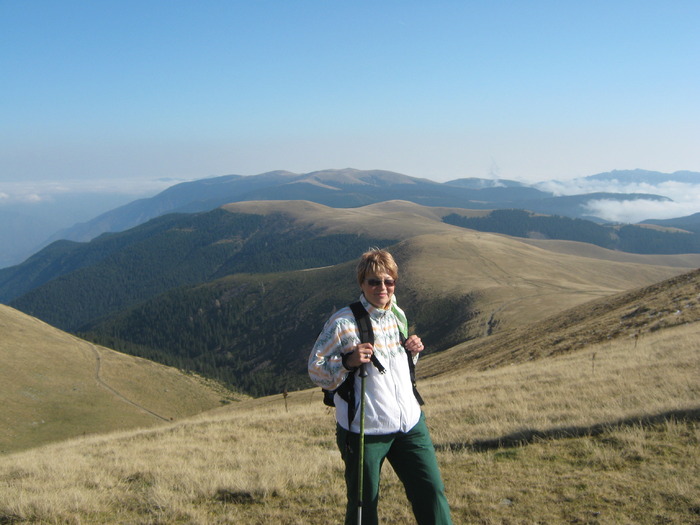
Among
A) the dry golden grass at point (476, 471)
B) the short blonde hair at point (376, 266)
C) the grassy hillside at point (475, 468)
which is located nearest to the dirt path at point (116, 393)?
the grassy hillside at point (475, 468)

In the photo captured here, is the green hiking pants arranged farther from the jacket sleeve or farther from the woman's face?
the woman's face

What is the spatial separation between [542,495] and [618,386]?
25.0ft

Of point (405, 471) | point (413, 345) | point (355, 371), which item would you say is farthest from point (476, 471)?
point (355, 371)

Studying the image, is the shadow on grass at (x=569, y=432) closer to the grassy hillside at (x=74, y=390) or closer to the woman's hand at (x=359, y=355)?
the woman's hand at (x=359, y=355)

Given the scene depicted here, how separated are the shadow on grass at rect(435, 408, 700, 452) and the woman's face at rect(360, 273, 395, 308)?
18.3 ft

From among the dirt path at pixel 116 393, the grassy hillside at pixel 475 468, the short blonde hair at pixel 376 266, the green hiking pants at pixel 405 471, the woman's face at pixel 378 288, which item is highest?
the short blonde hair at pixel 376 266

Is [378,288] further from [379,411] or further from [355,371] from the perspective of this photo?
[379,411]

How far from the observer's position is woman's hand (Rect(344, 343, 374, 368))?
5.00 m

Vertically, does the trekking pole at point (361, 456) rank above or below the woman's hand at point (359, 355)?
below

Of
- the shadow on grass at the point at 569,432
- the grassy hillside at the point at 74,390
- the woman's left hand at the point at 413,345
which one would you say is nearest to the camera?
the woman's left hand at the point at 413,345

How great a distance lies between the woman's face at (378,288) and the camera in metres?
5.46

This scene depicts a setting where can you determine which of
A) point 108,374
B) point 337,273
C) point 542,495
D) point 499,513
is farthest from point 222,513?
point 337,273

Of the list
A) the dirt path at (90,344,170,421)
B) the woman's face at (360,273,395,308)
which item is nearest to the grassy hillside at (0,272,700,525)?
the woman's face at (360,273,395,308)

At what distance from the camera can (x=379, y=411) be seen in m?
5.24
